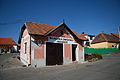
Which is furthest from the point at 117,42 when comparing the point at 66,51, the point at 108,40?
the point at 66,51

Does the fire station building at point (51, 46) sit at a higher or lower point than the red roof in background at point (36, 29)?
lower

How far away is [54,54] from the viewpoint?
14.0 m

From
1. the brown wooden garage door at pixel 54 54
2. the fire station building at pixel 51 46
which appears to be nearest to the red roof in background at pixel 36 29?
the fire station building at pixel 51 46

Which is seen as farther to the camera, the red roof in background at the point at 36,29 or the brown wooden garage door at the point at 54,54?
the brown wooden garage door at the point at 54,54

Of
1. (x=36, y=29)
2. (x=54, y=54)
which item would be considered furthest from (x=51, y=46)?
(x=36, y=29)

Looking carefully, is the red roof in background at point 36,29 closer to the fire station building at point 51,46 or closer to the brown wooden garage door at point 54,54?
the fire station building at point 51,46

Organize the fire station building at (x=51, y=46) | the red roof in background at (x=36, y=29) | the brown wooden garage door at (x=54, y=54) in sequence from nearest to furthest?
the fire station building at (x=51, y=46) < the red roof in background at (x=36, y=29) < the brown wooden garage door at (x=54, y=54)

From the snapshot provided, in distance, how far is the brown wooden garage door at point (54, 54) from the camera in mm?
13383

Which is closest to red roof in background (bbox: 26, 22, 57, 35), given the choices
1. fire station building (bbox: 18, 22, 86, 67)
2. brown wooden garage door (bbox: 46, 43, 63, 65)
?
fire station building (bbox: 18, 22, 86, 67)

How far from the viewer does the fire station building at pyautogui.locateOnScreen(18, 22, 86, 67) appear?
481 inches

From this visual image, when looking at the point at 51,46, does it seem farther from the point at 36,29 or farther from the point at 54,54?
the point at 36,29

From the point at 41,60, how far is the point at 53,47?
98.6 inches

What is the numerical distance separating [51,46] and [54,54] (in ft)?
3.96

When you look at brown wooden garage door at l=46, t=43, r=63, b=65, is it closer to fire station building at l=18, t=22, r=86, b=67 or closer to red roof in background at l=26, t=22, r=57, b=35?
fire station building at l=18, t=22, r=86, b=67
